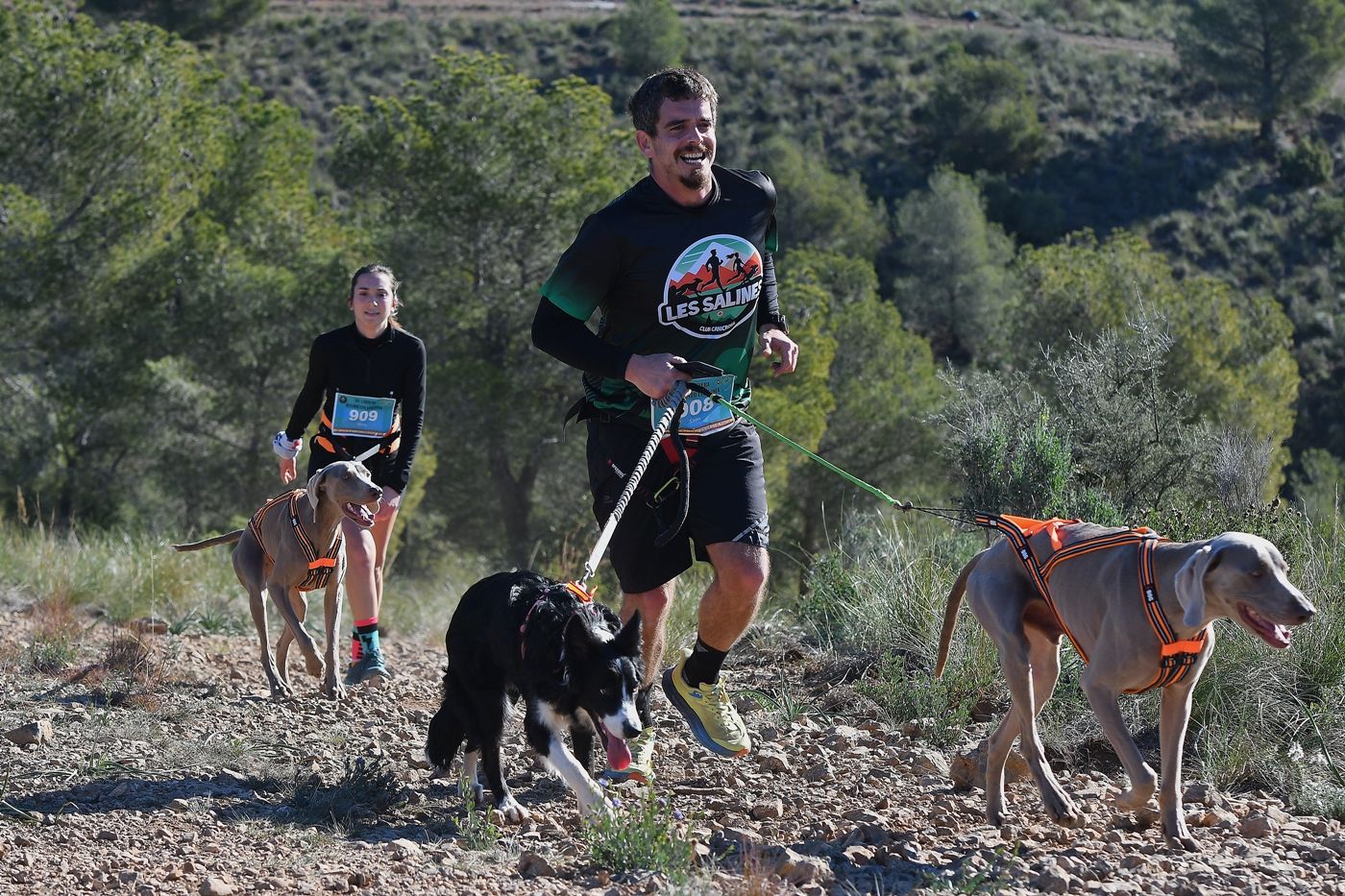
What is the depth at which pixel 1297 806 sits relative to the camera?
5.62m

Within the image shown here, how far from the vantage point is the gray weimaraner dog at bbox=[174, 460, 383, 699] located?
291 inches

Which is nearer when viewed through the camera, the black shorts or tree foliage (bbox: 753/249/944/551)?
the black shorts

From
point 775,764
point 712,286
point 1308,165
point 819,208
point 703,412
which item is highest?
point 1308,165

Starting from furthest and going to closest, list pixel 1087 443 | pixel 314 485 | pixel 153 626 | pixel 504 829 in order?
1. pixel 1087 443
2. pixel 153 626
3. pixel 314 485
4. pixel 504 829

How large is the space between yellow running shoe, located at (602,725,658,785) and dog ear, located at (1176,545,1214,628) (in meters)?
1.99

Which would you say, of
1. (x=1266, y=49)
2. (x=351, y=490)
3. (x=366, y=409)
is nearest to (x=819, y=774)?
(x=351, y=490)

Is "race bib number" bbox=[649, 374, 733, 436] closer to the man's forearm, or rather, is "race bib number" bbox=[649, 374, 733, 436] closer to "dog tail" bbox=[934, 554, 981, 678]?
the man's forearm

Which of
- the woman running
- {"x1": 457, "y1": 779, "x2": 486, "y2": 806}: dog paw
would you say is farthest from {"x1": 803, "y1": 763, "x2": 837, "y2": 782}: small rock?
the woman running

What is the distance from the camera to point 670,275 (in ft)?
17.9

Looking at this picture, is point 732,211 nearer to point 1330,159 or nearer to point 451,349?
point 451,349

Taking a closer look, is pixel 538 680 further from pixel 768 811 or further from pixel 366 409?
pixel 366 409

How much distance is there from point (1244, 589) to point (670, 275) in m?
2.30

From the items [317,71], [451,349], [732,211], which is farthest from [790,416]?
[317,71]

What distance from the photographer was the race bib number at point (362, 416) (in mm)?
7703
